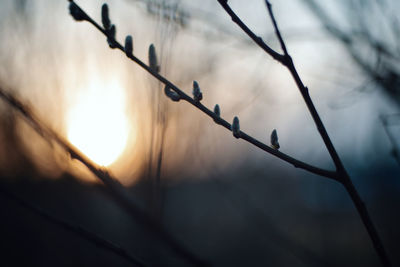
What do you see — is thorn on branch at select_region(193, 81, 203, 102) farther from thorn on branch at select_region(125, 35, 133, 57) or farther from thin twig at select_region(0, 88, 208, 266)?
thin twig at select_region(0, 88, 208, 266)

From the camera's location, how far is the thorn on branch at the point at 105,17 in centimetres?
73

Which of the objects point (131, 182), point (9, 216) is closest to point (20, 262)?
point (9, 216)

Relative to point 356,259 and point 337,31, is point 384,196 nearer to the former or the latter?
point 356,259

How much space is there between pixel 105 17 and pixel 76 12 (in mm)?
81

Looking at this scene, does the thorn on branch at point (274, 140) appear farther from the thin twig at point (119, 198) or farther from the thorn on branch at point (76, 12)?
the thorn on branch at point (76, 12)

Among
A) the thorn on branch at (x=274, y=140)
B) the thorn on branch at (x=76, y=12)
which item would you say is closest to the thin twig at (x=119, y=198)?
the thorn on branch at (x=76, y=12)

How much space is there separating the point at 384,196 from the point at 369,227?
21.8ft

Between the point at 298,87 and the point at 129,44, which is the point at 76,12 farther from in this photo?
the point at 298,87

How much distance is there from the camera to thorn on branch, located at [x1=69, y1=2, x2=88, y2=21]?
26.2 inches

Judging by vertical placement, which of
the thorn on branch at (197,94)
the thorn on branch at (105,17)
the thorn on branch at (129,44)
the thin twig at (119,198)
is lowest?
the thin twig at (119,198)

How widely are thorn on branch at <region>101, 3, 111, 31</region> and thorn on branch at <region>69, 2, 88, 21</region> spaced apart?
0.21ft

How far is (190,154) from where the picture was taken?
2184 millimetres

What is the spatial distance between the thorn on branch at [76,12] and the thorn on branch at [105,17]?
0.21 feet

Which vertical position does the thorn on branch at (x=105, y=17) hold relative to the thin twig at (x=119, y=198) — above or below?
above
